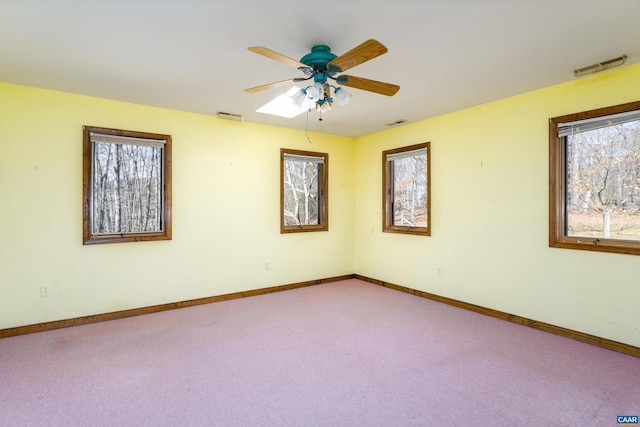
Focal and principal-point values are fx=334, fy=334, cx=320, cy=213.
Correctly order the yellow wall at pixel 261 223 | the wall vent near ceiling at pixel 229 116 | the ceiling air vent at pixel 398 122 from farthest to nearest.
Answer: the ceiling air vent at pixel 398 122 → the wall vent near ceiling at pixel 229 116 → the yellow wall at pixel 261 223

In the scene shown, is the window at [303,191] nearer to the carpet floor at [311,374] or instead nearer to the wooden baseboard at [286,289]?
the wooden baseboard at [286,289]

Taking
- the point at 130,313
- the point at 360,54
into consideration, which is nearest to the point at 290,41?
the point at 360,54

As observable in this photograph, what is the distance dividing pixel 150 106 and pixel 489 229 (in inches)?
164

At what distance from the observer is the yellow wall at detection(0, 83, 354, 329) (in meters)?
3.25

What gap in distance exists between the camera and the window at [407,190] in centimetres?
459

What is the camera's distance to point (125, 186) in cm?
379

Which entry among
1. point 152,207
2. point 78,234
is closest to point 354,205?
point 152,207

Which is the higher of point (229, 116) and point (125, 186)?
point (229, 116)

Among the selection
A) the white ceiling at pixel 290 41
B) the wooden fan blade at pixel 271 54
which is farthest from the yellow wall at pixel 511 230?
the wooden fan blade at pixel 271 54

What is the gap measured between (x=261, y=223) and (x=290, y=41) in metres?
2.82

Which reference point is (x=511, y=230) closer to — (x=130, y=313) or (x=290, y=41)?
(x=290, y=41)

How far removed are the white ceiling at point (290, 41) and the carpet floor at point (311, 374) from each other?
7.87ft

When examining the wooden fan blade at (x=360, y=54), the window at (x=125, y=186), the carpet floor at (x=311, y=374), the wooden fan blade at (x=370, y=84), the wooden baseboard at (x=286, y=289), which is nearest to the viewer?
the wooden fan blade at (x=360, y=54)

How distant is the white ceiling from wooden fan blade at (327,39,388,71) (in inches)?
9.6
